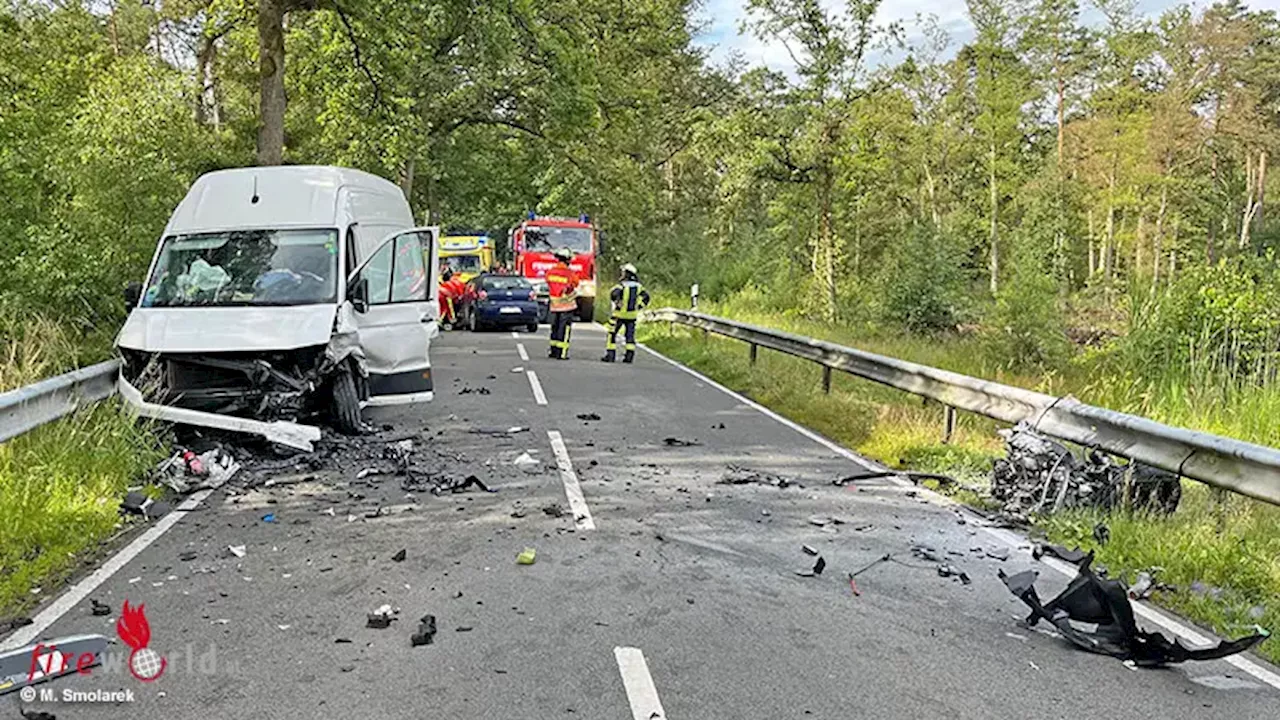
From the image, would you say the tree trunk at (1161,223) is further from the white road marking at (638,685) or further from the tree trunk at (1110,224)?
the white road marking at (638,685)

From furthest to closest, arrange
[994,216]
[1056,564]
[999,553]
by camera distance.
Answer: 1. [994,216]
2. [999,553]
3. [1056,564]

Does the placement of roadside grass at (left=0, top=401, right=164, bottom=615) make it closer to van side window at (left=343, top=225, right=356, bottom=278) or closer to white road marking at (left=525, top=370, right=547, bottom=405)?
van side window at (left=343, top=225, right=356, bottom=278)

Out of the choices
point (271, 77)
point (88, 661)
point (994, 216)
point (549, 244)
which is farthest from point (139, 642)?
point (994, 216)

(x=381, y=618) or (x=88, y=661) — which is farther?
(x=381, y=618)

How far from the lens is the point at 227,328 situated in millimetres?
8406

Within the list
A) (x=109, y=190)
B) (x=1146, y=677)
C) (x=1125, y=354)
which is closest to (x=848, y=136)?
(x=1125, y=354)

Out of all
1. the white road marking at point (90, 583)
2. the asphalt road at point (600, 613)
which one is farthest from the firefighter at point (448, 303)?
the white road marking at point (90, 583)

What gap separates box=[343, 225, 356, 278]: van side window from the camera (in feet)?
32.3

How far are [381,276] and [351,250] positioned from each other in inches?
20.8

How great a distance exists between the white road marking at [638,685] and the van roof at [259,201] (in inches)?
282

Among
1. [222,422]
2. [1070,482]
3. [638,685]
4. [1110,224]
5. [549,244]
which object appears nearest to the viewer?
[638,685]

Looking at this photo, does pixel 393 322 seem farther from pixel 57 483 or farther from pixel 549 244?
pixel 549 244

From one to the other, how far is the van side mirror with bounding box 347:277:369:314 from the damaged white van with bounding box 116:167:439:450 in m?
0.01

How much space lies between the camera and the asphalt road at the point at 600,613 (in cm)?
386
